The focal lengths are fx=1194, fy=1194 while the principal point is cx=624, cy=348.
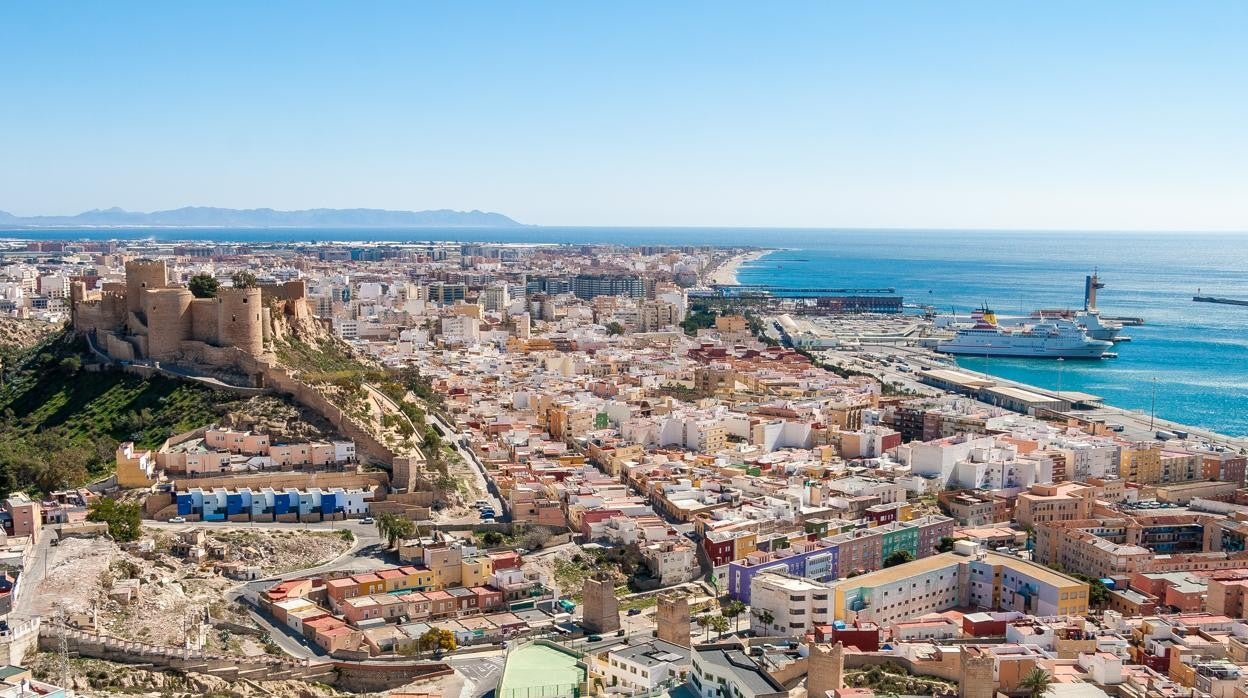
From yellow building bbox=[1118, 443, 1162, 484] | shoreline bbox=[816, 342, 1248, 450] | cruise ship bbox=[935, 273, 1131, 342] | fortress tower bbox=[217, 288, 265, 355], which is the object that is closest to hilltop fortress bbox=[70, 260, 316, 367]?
fortress tower bbox=[217, 288, 265, 355]

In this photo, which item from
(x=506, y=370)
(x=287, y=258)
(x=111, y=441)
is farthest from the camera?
(x=287, y=258)

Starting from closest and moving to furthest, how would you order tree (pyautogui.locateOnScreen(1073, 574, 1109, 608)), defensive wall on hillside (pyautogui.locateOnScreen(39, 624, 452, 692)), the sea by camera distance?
defensive wall on hillside (pyautogui.locateOnScreen(39, 624, 452, 692)) < tree (pyautogui.locateOnScreen(1073, 574, 1109, 608)) < the sea

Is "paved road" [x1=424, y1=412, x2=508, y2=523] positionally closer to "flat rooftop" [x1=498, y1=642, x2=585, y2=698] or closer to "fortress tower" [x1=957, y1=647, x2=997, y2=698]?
"flat rooftop" [x1=498, y1=642, x2=585, y2=698]

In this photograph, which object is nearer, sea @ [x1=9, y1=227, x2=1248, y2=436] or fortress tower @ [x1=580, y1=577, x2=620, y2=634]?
fortress tower @ [x1=580, y1=577, x2=620, y2=634]

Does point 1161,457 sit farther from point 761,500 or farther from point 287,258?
point 287,258

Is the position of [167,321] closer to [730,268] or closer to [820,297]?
[820,297]

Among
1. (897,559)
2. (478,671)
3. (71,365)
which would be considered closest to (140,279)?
(71,365)

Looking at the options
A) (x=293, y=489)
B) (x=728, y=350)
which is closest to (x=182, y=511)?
(x=293, y=489)
